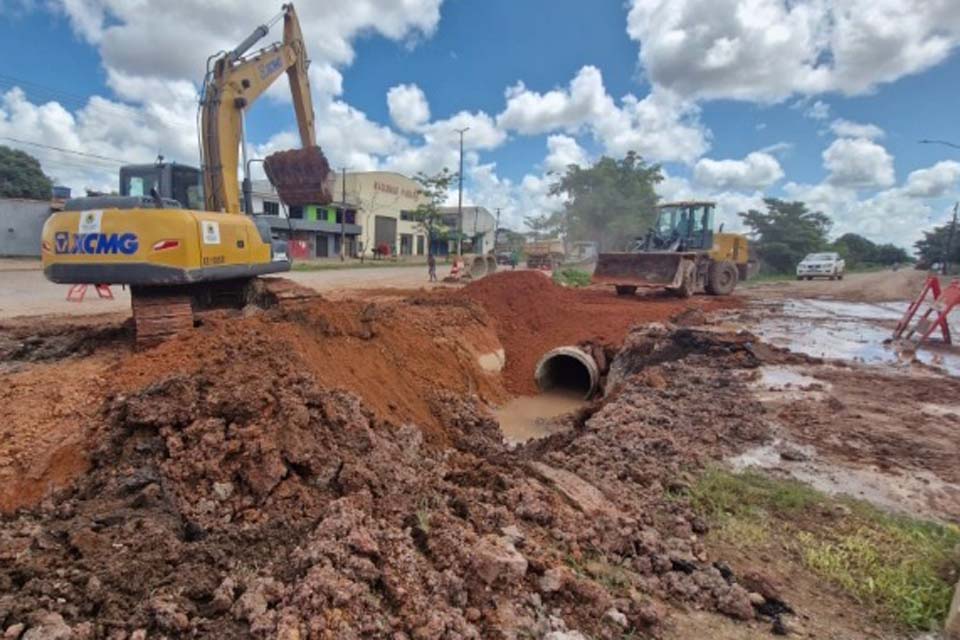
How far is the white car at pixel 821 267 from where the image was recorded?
31484 millimetres

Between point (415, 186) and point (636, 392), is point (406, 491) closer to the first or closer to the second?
point (636, 392)

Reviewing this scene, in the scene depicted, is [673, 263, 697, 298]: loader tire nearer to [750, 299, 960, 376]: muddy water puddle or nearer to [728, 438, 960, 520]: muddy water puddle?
[750, 299, 960, 376]: muddy water puddle

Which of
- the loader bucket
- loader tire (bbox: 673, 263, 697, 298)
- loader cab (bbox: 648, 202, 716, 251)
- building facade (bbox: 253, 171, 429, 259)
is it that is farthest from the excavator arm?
building facade (bbox: 253, 171, 429, 259)

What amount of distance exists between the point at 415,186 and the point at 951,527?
5713cm

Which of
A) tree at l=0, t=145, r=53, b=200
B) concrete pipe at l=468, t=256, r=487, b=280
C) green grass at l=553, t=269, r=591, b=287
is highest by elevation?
tree at l=0, t=145, r=53, b=200

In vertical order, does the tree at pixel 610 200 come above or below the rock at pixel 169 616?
above

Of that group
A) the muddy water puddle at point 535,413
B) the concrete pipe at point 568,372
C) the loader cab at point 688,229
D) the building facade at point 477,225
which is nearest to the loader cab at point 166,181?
the muddy water puddle at point 535,413

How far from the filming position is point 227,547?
2678mm

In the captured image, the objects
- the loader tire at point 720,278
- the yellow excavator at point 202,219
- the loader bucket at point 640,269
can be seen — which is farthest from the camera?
the loader tire at point 720,278

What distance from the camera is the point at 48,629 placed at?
2.00 m

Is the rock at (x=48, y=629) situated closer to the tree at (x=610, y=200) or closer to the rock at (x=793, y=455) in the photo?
the rock at (x=793, y=455)

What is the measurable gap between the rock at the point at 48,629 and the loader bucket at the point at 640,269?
14457mm

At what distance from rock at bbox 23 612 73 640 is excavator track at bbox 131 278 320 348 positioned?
12.6 ft

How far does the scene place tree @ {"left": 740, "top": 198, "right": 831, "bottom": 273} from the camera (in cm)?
4247
